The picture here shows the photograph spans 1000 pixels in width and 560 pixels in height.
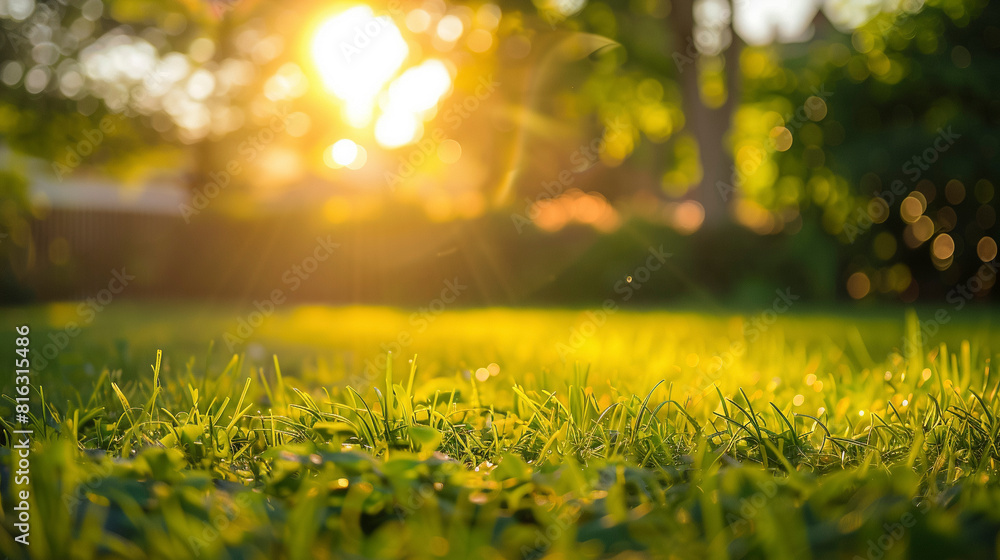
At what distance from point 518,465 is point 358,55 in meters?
9.72

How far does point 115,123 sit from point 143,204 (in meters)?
11.2

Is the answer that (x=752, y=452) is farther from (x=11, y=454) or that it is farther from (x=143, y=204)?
(x=143, y=204)

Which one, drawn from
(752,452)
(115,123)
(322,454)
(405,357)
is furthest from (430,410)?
(115,123)

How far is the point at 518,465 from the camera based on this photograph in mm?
1303

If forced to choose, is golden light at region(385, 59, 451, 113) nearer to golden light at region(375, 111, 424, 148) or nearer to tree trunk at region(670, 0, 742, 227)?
golden light at region(375, 111, 424, 148)

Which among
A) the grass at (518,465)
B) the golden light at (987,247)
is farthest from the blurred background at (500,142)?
the grass at (518,465)

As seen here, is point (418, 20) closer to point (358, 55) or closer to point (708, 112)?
point (358, 55)

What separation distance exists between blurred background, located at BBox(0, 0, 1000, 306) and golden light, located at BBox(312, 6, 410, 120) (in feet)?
0.26

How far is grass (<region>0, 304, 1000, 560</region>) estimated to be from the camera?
1.03 m

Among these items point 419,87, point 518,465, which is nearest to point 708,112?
point 419,87

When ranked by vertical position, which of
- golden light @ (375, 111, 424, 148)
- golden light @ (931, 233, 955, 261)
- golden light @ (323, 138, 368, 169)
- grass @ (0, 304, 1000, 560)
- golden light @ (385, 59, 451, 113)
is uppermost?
golden light @ (385, 59, 451, 113)

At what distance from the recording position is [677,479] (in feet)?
4.97

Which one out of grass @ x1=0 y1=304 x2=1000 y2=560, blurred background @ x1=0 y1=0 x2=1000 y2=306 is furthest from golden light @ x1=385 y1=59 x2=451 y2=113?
grass @ x1=0 y1=304 x2=1000 y2=560

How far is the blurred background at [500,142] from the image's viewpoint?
983cm
